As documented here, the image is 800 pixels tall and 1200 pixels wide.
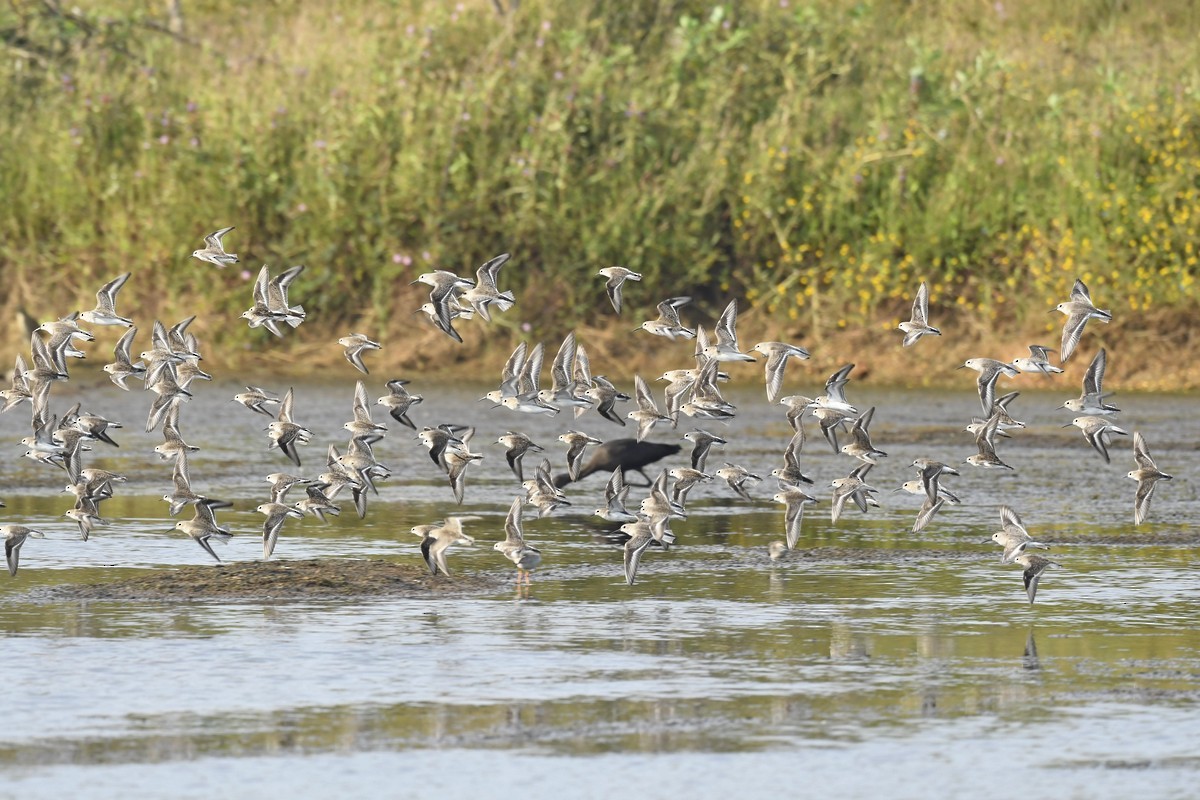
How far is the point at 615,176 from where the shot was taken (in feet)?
74.0

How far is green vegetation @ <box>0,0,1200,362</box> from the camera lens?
72.4 feet

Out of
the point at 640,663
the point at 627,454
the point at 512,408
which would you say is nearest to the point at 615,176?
the point at 627,454

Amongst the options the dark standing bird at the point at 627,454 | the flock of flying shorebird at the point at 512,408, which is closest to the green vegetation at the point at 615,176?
the dark standing bird at the point at 627,454

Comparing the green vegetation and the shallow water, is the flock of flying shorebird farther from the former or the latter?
the green vegetation

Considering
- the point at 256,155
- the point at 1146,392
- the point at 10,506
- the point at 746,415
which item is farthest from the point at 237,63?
the point at 10,506

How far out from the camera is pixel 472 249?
2280cm

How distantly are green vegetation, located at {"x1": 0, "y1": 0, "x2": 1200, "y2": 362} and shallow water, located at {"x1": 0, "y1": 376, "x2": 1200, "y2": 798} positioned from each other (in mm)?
8096

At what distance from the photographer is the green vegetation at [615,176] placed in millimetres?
22078

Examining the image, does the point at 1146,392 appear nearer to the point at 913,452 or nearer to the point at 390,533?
the point at 913,452

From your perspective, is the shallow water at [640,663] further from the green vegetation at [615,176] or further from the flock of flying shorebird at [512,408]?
the green vegetation at [615,176]

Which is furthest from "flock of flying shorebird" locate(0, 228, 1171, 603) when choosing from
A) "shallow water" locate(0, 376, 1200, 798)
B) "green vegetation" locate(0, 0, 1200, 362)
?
"green vegetation" locate(0, 0, 1200, 362)

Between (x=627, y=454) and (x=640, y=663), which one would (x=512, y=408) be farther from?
(x=627, y=454)

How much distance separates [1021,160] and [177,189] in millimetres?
8518

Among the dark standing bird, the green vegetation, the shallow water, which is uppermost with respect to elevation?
the green vegetation
